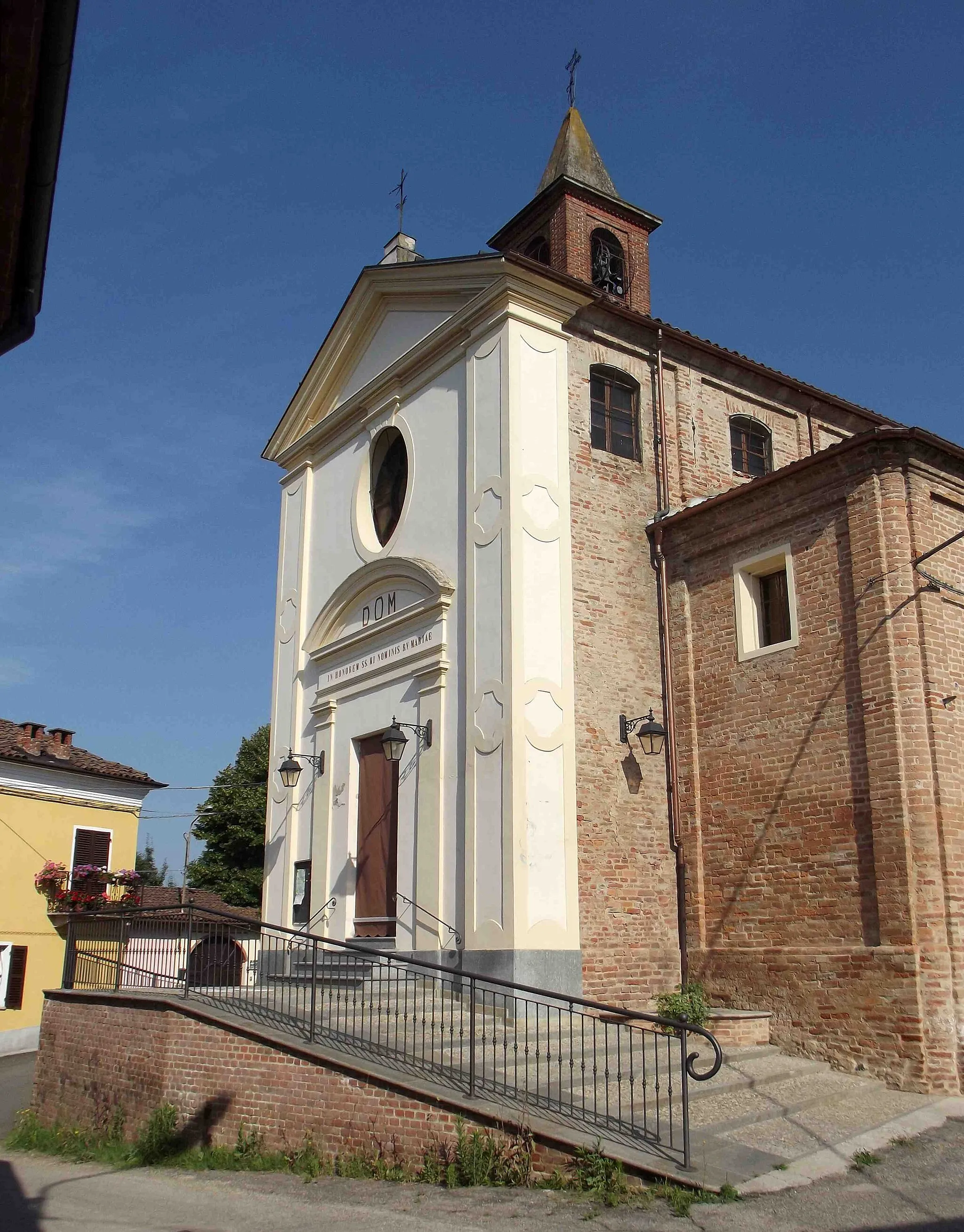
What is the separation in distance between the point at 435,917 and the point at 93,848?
42.7ft

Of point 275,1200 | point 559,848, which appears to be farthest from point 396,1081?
point 559,848

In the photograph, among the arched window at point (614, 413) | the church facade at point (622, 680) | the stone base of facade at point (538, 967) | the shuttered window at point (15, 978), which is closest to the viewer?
the church facade at point (622, 680)

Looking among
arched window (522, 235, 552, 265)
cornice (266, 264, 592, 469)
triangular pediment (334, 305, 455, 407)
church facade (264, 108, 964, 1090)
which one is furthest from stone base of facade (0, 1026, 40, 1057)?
arched window (522, 235, 552, 265)

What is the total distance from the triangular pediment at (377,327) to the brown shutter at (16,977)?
10566 mm

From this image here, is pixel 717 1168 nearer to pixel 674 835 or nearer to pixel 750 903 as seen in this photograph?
pixel 750 903

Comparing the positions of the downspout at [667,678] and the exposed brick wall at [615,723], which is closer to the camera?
the exposed brick wall at [615,723]

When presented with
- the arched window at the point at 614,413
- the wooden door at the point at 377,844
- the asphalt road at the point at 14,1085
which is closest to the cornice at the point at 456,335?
the arched window at the point at 614,413

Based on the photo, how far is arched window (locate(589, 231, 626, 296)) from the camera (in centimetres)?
1880

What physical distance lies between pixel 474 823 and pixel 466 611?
2564mm

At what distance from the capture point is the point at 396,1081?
8.95 m

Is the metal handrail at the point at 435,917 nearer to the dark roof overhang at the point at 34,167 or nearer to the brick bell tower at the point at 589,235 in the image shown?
the dark roof overhang at the point at 34,167

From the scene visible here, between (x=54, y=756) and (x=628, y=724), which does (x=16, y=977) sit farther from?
(x=628, y=724)

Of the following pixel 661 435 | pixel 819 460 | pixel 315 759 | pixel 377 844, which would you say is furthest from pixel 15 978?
pixel 819 460

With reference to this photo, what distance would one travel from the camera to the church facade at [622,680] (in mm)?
11133
